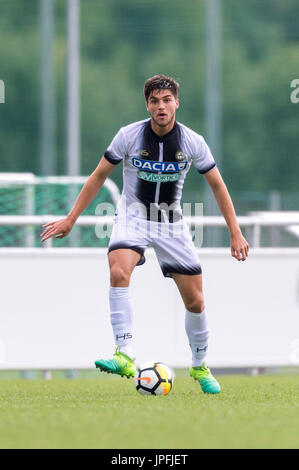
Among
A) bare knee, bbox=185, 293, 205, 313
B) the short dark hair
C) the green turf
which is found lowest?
the green turf

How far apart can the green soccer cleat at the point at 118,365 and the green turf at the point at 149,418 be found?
0.53ft

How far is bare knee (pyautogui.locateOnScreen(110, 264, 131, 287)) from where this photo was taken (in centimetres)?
651

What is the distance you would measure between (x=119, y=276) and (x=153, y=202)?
19.1 inches

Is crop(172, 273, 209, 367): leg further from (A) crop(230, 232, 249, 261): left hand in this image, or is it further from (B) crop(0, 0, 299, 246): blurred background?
(B) crop(0, 0, 299, 246): blurred background

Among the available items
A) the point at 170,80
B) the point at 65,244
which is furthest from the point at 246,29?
the point at 170,80

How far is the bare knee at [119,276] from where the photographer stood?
21.4 feet

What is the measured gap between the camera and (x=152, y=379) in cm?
658

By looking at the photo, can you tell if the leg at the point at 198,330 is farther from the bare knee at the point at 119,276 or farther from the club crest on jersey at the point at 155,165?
the club crest on jersey at the point at 155,165

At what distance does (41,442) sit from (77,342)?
14.1 feet

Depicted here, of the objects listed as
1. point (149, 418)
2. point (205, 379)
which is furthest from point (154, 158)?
point (149, 418)

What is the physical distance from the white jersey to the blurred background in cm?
1369

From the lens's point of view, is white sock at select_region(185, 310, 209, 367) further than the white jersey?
Yes

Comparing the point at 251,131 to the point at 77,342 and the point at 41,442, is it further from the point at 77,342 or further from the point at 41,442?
the point at 41,442

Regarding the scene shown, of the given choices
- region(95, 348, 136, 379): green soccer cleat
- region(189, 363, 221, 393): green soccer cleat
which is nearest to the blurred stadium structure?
region(189, 363, 221, 393): green soccer cleat
